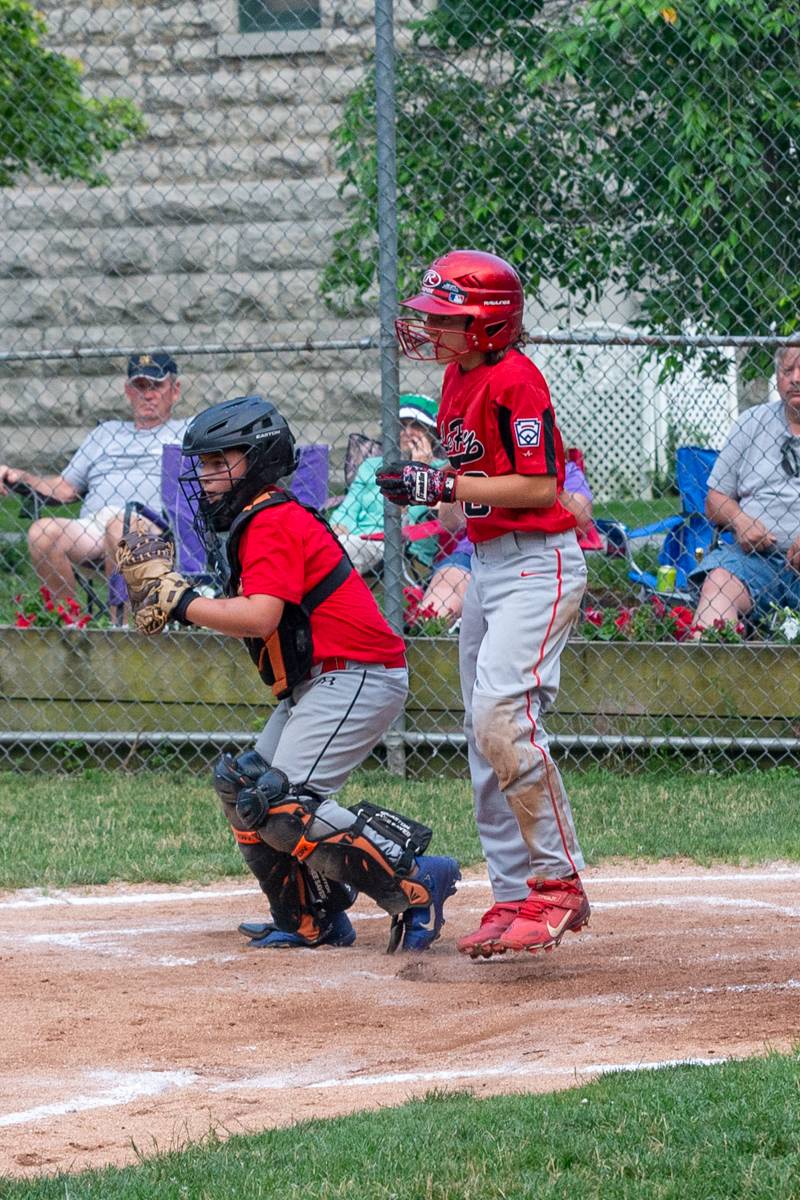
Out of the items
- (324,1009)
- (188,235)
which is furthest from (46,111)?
(324,1009)

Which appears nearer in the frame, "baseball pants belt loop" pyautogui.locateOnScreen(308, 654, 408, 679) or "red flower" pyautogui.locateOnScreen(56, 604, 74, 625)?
"baseball pants belt loop" pyautogui.locateOnScreen(308, 654, 408, 679)

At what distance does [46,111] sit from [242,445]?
667 cm

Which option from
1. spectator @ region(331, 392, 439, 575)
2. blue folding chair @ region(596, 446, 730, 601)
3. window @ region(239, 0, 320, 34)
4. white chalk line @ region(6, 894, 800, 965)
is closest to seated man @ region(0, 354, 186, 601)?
spectator @ region(331, 392, 439, 575)

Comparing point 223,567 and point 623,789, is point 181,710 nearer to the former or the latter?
point 623,789

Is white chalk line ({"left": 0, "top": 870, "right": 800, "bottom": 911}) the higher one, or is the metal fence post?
the metal fence post

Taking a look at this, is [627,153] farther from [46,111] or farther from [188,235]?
[188,235]

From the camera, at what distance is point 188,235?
12125mm

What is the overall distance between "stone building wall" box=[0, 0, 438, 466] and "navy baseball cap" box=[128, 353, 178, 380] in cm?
274

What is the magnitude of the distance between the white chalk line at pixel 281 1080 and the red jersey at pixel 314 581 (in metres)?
1.47

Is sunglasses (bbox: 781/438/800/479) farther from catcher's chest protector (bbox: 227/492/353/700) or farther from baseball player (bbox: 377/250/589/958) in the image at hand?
catcher's chest protector (bbox: 227/492/353/700)

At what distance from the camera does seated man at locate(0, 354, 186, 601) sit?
26.4 ft

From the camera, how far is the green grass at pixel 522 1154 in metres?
2.89

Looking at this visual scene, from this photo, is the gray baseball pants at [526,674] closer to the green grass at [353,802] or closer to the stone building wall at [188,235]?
the green grass at [353,802]

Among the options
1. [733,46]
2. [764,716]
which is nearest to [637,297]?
[733,46]
